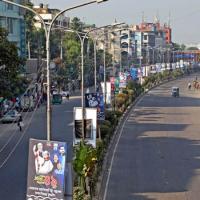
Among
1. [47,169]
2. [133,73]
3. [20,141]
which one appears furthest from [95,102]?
[133,73]

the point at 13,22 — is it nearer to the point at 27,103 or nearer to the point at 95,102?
the point at 27,103

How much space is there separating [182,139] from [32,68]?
33.5 m

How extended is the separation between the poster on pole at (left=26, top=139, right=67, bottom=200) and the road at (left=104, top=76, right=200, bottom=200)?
6663 mm

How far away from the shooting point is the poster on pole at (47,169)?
55.9 feet

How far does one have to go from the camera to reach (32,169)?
57.4 ft

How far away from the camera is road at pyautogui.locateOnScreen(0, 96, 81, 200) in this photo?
2556cm

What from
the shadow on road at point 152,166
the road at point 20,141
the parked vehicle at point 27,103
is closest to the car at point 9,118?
the road at point 20,141

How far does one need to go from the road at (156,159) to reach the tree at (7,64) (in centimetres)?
623

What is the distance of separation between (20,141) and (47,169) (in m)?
22.2

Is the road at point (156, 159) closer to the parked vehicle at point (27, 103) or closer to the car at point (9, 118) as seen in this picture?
the car at point (9, 118)

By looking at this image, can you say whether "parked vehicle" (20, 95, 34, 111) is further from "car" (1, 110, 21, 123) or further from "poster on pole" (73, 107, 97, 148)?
"poster on pole" (73, 107, 97, 148)

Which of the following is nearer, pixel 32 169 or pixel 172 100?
pixel 32 169

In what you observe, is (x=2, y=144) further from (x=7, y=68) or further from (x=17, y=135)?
(x=7, y=68)

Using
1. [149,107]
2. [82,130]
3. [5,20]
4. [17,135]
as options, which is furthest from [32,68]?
[82,130]
